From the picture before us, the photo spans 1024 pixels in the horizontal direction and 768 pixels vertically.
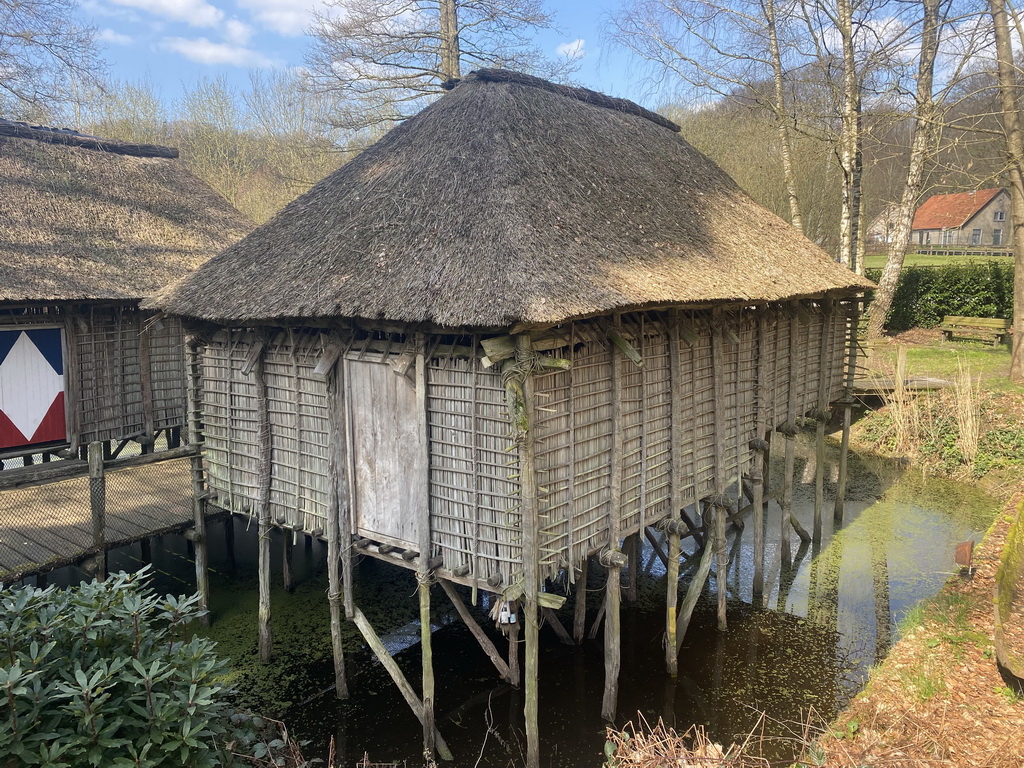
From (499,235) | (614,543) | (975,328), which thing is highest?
(499,235)

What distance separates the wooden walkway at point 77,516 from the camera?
788 cm

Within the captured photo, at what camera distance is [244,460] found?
8281 millimetres

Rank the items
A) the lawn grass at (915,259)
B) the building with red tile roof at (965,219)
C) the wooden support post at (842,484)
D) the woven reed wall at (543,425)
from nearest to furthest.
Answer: the woven reed wall at (543,425) < the wooden support post at (842,484) < the lawn grass at (915,259) < the building with red tile roof at (965,219)

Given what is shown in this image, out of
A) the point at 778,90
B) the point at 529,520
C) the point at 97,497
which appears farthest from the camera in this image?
the point at 778,90

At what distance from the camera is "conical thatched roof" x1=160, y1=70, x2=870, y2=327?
5844 mm

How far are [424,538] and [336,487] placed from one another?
4.18ft

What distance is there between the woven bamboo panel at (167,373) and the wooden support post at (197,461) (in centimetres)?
252

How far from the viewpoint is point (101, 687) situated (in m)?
3.70

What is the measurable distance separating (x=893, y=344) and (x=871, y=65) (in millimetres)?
8972

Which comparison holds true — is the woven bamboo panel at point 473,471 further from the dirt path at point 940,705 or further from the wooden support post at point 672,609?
the dirt path at point 940,705

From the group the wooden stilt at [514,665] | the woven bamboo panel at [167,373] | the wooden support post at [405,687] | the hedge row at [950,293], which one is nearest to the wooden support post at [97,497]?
the woven bamboo panel at [167,373]

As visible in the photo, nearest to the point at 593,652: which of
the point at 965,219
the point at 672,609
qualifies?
the point at 672,609

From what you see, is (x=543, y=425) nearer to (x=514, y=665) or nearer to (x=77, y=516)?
(x=514, y=665)

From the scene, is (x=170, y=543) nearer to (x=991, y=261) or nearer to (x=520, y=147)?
(x=520, y=147)
